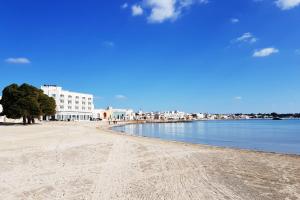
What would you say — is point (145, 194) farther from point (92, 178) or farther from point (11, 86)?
point (11, 86)

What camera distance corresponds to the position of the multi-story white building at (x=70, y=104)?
166m

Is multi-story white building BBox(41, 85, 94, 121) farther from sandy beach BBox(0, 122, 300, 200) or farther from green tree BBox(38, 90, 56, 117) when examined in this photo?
sandy beach BBox(0, 122, 300, 200)

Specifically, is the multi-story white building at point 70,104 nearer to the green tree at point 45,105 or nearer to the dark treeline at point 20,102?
the green tree at point 45,105

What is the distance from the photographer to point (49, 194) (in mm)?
11172

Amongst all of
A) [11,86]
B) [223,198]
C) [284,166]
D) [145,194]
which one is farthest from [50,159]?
[11,86]

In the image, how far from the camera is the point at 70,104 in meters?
175

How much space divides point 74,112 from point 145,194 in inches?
6697

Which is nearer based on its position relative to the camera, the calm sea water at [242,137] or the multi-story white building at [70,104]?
the calm sea water at [242,137]

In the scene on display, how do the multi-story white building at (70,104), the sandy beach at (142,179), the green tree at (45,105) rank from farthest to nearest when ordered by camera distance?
1. the multi-story white building at (70,104)
2. the green tree at (45,105)
3. the sandy beach at (142,179)

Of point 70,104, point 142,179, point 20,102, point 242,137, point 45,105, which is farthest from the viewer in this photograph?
point 70,104

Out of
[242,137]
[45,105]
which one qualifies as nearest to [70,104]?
[45,105]

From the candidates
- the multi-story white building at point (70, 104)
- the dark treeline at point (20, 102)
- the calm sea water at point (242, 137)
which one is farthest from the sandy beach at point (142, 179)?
the multi-story white building at point (70, 104)

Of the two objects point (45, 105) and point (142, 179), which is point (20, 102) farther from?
point (142, 179)

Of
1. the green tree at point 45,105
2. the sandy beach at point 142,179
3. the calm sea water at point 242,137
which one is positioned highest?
the green tree at point 45,105
